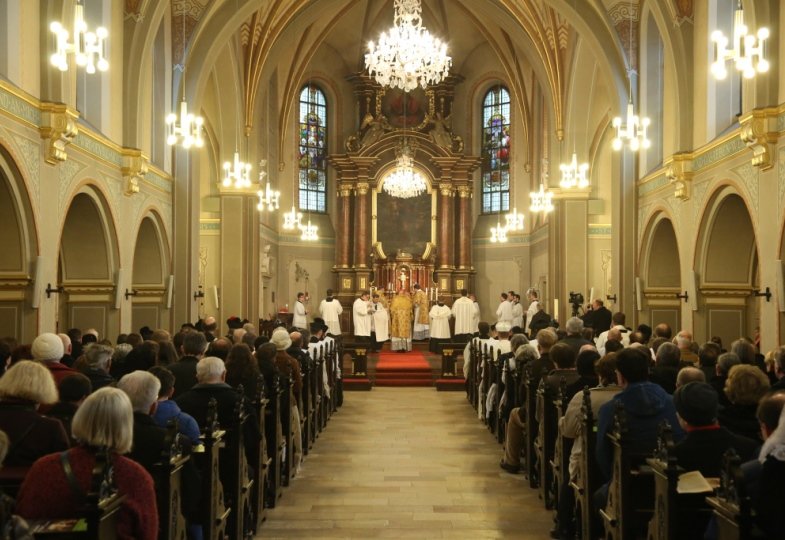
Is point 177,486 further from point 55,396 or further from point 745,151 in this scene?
point 745,151

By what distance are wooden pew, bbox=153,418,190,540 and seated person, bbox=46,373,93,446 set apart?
854mm

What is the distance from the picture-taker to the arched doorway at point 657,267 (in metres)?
15.9

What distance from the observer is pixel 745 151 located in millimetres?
11453

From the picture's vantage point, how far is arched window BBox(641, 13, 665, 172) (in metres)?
16.0

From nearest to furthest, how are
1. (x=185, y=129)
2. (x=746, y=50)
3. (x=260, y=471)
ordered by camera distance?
(x=260, y=471), (x=746, y=50), (x=185, y=129)

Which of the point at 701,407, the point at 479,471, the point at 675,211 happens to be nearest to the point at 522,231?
the point at 675,211

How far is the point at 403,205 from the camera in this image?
95.5 ft

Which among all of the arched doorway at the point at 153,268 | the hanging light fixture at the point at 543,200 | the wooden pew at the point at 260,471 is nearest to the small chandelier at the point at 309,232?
the hanging light fixture at the point at 543,200

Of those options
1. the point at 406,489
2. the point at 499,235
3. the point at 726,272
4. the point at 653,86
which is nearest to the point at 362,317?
the point at 499,235

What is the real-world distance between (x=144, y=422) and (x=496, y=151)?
1020 inches

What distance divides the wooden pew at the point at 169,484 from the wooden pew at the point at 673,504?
2524 millimetres

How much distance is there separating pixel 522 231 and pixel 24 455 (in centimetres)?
2481

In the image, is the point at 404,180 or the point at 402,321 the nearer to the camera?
the point at 404,180

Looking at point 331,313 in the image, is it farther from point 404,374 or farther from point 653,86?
point 653,86
